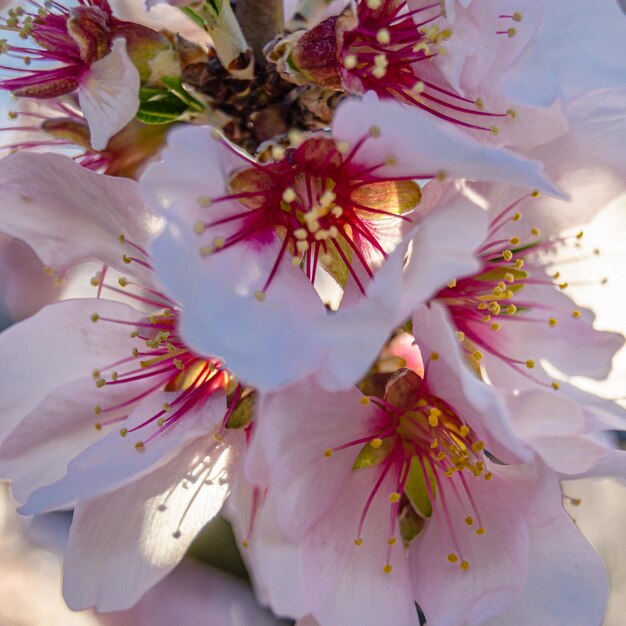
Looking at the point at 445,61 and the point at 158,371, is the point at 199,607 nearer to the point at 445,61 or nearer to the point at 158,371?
the point at 158,371

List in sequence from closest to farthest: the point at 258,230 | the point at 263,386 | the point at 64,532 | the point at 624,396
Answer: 1. the point at 263,386
2. the point at 258,230
3. the point at 624,396
4. the point at 64,532

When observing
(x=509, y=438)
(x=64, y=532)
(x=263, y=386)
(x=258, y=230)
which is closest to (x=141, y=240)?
(x=258, y=230)

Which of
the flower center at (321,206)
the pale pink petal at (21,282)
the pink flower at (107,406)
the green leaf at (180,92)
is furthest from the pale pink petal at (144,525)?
the pale pink petal at (21,282)

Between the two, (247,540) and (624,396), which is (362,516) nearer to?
(247,540)

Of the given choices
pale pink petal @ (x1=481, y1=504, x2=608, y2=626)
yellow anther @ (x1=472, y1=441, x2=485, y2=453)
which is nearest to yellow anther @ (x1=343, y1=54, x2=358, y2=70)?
yellow anther @ (x1=472, y1=441, x2=485, y2=453)

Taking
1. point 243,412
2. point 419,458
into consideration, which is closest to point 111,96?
point 243,412

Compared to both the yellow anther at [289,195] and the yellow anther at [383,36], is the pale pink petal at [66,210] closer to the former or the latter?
the yellow anther at [289,195]
